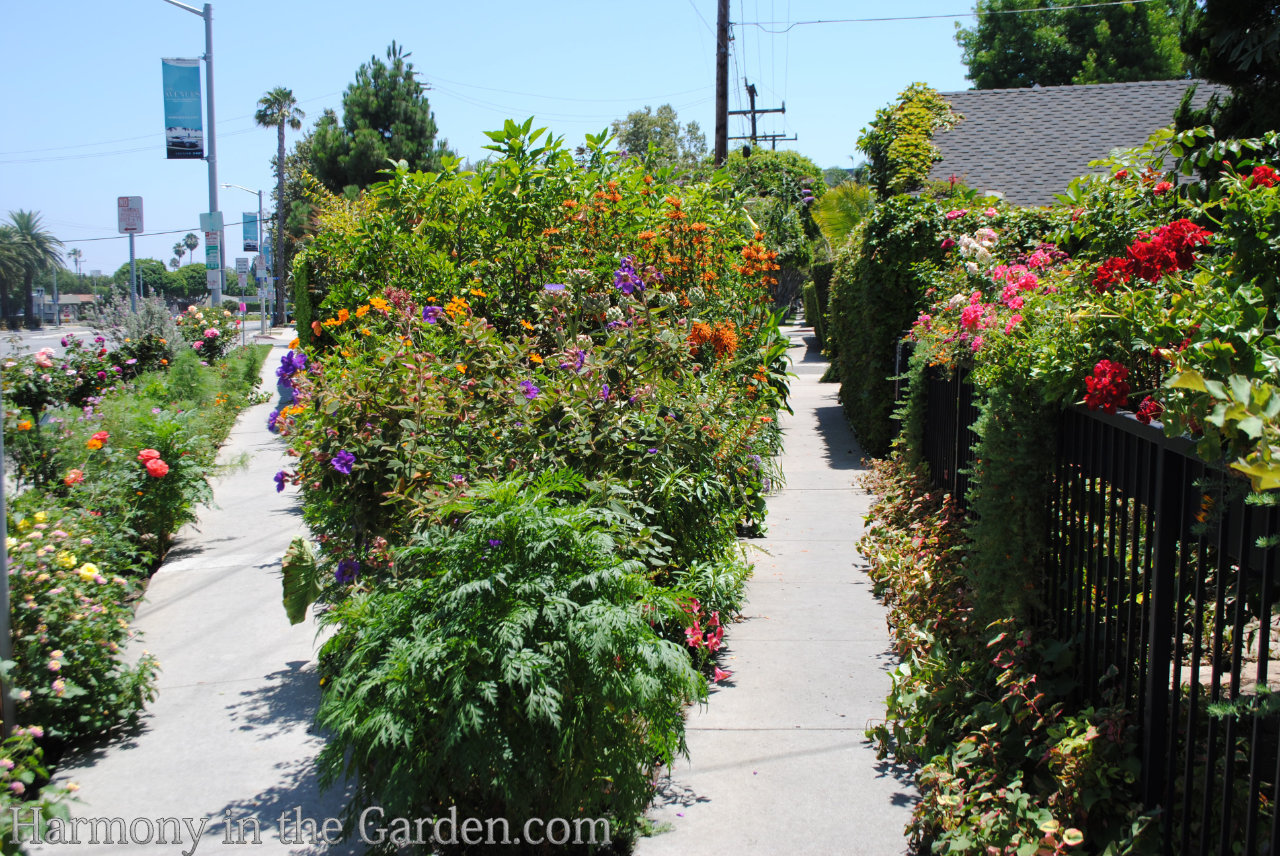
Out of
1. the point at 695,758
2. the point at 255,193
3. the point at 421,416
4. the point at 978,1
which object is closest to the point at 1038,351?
the point at 695,758

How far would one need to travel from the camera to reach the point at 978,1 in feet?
98.6

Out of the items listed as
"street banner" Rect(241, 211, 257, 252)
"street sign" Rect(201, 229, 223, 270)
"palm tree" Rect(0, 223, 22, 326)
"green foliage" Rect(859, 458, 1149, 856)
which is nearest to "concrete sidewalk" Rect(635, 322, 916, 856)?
"green foliage" Rect(859, 458, 1149, 856)

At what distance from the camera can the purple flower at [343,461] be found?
4070 millimetres

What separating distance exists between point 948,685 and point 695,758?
3.80 ft

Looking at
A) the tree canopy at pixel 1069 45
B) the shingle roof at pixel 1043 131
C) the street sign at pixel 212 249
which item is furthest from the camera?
the tree canopy at pixel 1069 45

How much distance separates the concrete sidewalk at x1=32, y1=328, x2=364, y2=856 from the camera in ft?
12.7

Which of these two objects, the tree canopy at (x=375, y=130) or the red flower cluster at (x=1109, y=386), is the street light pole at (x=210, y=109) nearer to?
the tree canopy at (x=375, y=130)

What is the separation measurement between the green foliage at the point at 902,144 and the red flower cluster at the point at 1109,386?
9.69m

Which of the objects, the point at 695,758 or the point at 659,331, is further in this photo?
the point at 659,331

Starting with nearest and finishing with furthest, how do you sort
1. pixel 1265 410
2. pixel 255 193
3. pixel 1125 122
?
pixel 1265 410, pixel 1125 122, pixel 255 193

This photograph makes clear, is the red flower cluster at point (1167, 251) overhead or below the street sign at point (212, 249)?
below

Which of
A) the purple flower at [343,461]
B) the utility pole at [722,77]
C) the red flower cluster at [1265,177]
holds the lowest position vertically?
the purple flower at [343,461]

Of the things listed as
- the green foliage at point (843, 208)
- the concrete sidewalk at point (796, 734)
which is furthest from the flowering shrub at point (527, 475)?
the green foliage at point (843, 208)

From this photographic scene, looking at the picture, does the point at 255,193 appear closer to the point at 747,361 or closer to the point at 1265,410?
the point at 747,361
